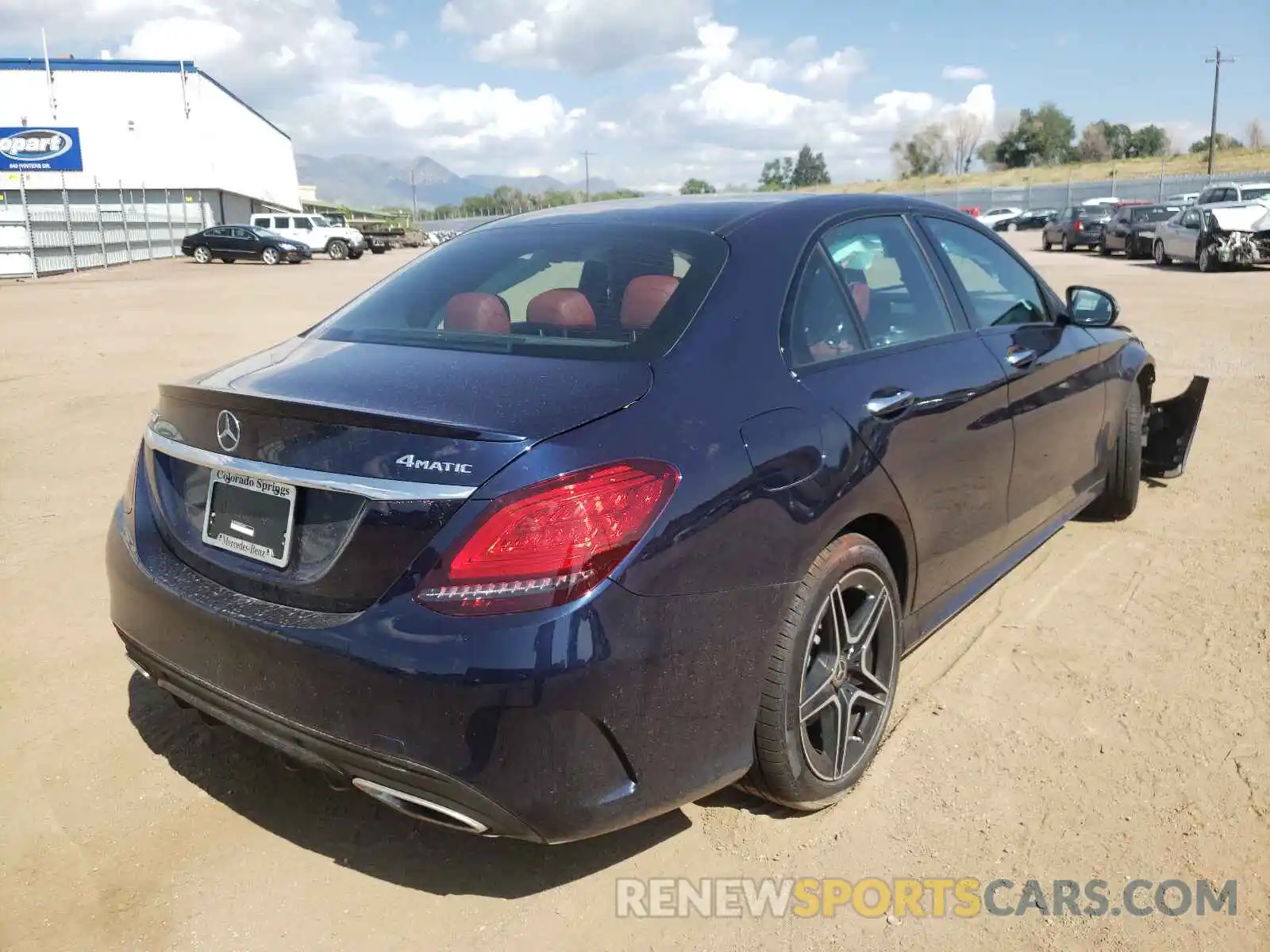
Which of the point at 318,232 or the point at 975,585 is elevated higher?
the point at 318,232

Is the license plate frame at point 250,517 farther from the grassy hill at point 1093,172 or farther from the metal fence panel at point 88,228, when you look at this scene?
the grassy hill at point 1093,172

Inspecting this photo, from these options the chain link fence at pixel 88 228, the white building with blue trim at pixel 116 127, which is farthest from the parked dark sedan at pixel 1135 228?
the white building with blue trim at pixel 116 127

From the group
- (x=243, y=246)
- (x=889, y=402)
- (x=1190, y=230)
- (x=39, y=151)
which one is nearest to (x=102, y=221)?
(x=243, y=246)

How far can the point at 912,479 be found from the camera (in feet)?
9.80

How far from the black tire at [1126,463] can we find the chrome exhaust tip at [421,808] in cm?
385

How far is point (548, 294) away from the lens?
298cm

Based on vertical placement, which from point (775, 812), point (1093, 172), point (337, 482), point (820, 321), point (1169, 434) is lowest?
point (775, 812)

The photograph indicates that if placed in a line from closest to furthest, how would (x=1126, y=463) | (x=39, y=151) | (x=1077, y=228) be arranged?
(x=1126, y=463)
(x=1077, y=228)
(x=39, y=151)

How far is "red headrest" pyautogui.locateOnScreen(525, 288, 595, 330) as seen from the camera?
2.78 metres

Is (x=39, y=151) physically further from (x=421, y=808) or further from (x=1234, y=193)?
(x=421, y=808)

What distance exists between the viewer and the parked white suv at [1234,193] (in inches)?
1044

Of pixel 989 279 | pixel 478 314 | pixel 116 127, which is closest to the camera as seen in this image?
pixel 478 314

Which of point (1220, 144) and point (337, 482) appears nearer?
point (337, 482)

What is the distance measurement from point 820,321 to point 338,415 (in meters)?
1.38
